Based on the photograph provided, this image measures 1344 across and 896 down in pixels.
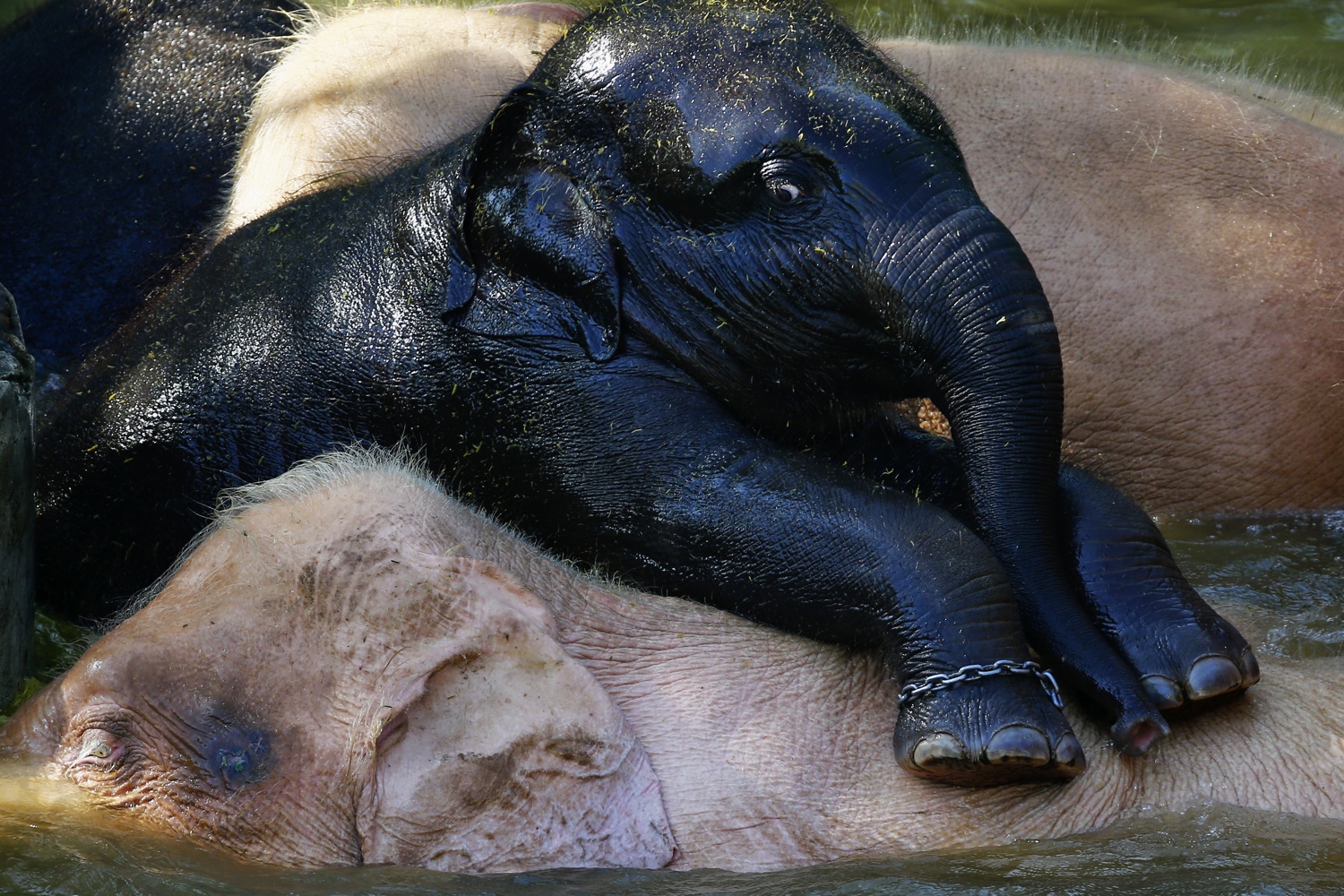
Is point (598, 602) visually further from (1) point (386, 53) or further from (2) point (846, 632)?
(1) point (386, 53)

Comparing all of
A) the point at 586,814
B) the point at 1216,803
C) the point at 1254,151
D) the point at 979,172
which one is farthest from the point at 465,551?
the point at 1254,151

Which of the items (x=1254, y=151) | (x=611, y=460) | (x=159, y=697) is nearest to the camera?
(x=159, y=697)

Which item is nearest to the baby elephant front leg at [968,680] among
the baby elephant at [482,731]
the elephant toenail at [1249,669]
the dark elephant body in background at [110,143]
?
the baby elephant at [482,731]

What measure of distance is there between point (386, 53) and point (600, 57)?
210 centimetres

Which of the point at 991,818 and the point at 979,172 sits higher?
the point at 979,172

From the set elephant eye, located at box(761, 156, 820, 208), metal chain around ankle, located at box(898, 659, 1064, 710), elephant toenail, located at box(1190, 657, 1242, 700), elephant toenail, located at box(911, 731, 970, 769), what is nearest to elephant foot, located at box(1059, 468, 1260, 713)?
A: elephant toenail, located at box(1190, 657, 1242, 700)

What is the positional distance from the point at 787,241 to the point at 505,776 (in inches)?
63.9

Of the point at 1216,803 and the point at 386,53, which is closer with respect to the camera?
the point at 1216,803

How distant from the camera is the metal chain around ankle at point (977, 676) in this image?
412 centimetres

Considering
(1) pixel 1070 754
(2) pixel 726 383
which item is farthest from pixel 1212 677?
(2) pixel 726 383

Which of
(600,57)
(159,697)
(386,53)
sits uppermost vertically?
(600,57)

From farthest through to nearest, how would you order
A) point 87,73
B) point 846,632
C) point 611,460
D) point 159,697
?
1. point 87,73
2. point 611,460
3. point 846,632
4. point 159,697

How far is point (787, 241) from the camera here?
468cm

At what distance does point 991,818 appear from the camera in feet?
13.6
